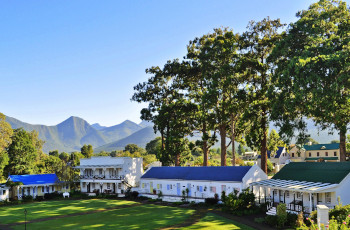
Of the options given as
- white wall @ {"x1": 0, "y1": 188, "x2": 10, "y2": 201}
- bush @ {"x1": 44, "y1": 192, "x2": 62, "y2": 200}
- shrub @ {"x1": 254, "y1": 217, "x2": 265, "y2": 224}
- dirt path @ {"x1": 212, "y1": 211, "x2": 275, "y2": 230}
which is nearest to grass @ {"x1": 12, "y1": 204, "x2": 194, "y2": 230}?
dirt path @ {"x1": 212, "y1": 211, "x2": 275, "y2": 230}

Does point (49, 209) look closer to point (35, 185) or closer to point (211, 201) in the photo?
point (35, 185)

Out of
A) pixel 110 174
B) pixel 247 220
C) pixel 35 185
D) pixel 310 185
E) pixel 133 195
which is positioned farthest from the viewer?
pixel 110 174

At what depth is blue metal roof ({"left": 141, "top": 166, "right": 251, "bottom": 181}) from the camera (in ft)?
135

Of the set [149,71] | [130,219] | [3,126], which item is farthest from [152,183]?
[3,126]

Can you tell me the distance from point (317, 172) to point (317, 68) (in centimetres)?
1050

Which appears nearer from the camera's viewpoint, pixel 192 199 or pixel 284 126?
pixel 284 126

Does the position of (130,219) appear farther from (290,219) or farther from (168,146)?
(168,146)

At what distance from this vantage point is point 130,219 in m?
34.4

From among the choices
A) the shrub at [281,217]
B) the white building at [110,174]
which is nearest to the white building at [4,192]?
the white building at [110,174]

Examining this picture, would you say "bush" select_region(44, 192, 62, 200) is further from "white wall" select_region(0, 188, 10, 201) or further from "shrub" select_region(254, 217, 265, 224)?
"shrub" select_region(254, 217, 265, 224)

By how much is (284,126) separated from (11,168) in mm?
50244

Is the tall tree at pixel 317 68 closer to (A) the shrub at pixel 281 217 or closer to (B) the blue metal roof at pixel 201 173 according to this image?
(B) the blue metal roof at pixel 201 173

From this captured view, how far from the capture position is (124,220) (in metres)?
34.0

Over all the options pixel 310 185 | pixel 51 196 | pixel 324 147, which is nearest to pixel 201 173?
pixel 310 185
